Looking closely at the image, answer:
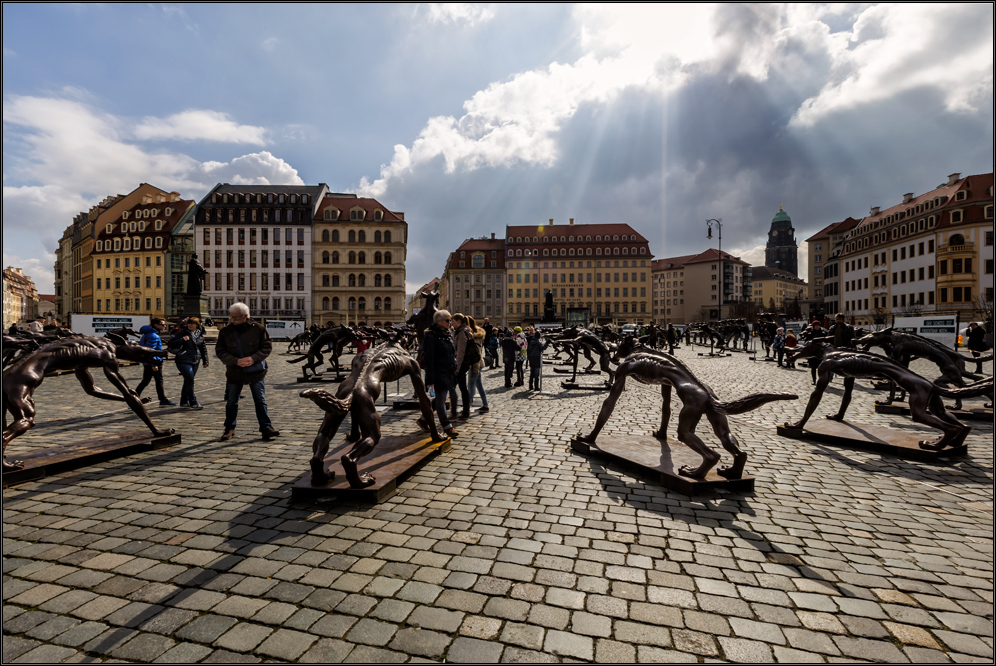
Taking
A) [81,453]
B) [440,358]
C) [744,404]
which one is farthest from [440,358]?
[81,453]

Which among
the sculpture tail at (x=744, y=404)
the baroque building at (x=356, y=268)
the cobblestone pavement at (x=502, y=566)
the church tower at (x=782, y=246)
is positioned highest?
the church tower at (x=782, y=246)

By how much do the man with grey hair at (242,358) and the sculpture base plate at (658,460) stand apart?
4685mm

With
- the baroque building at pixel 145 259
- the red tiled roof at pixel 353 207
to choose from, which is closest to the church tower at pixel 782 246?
the red tiled roof at pixel 353 207

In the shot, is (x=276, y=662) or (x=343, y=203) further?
(x=343, y=203)

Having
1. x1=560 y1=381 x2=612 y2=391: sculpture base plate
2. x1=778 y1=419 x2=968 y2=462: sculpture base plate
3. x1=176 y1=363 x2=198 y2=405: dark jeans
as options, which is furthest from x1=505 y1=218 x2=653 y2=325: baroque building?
x1=778 y1=419 x2=968 y2=462: sculpture base plate

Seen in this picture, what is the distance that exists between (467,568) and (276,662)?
129 cm

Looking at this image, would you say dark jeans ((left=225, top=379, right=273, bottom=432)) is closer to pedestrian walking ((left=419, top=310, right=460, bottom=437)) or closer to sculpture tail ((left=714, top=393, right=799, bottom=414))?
pedestrian walking ((left=419, top=310, right=460, bottom=437))

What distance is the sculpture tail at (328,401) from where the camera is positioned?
13.8 feet

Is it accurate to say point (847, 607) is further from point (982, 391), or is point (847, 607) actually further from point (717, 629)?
point (982, 391)

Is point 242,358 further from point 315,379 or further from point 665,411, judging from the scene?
point 315,379

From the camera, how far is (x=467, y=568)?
3.39 metres

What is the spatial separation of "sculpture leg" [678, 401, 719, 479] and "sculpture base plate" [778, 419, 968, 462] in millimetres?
3174

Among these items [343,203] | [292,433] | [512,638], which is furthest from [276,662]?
[343,203]

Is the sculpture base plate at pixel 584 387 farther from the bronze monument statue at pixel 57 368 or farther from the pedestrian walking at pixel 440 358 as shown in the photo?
the bronze monument statue at pixel 57 368
